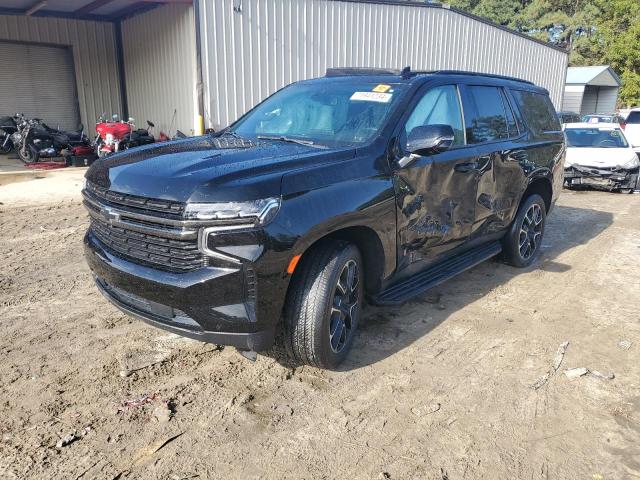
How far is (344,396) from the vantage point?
10.4 feet

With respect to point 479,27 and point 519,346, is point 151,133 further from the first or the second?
point 519,346

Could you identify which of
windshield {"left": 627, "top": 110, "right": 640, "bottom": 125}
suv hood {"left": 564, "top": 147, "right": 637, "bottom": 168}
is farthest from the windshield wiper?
windshield {"left": 627, "top": 110, "right": 640, "bottom": 125}

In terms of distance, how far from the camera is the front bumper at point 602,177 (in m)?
11.1

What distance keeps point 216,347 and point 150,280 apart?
1041 millimetres

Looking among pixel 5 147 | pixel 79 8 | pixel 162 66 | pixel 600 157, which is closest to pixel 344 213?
pixel 600 157

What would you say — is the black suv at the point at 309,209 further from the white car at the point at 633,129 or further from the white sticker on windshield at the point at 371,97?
the white car at the point at 633,129

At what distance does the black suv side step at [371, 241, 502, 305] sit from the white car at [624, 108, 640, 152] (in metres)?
12.8

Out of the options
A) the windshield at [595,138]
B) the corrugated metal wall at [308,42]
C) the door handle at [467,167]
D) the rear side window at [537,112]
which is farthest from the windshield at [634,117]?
the door handle at [467,167]

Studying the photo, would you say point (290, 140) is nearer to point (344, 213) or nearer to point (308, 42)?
point (344, 213)

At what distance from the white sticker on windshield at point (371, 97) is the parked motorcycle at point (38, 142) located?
11184mm

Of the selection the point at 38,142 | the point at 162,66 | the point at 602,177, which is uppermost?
the point at 162,66

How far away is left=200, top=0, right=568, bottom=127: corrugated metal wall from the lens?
11.5 m

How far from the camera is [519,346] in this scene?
3.91 m

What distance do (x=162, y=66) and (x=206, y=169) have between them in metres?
11.5
